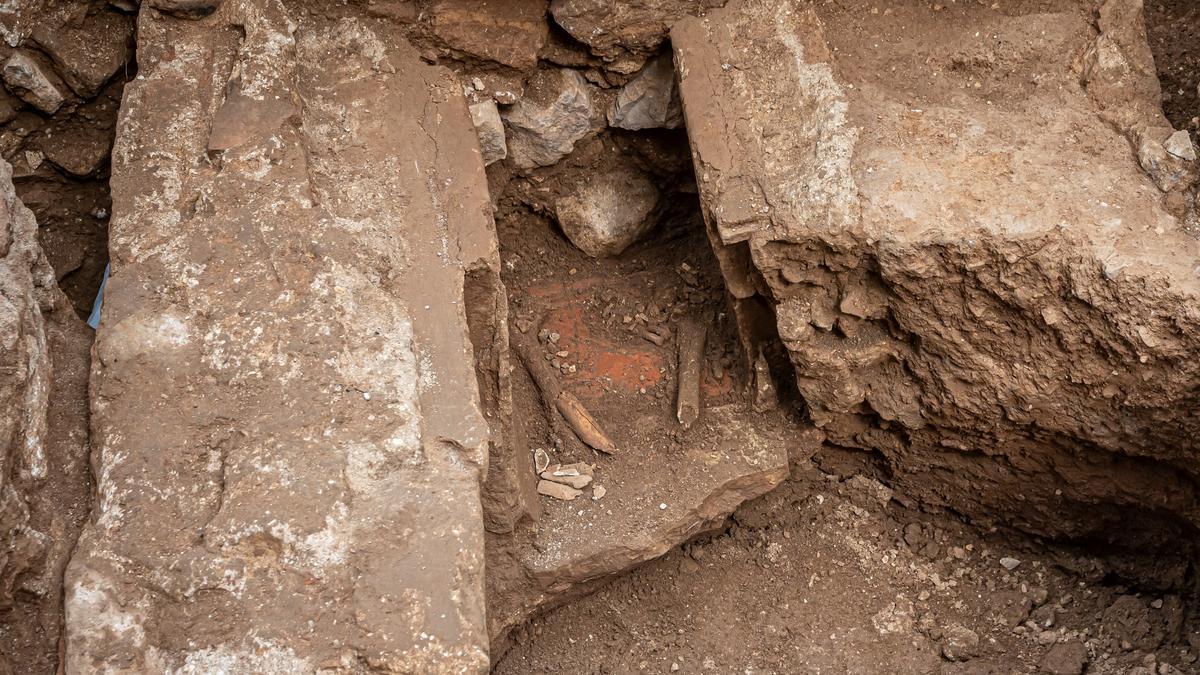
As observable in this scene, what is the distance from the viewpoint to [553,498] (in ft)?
13.3

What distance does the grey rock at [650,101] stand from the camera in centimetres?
416

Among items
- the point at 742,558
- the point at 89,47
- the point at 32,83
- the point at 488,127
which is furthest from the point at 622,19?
the point at 742,558

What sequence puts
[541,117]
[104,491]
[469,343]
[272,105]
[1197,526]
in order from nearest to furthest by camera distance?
[104,491], [469,343], [272,105], [1197,526], [541,117]

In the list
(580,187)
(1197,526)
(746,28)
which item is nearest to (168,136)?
(580,187)

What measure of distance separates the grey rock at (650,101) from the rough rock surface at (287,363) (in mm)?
781

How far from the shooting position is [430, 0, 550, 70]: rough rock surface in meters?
3.87

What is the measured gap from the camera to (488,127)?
4027 millimetres

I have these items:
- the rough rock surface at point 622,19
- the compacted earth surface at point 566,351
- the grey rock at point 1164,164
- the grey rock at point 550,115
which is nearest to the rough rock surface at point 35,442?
the compacted earth surface at point 566,351

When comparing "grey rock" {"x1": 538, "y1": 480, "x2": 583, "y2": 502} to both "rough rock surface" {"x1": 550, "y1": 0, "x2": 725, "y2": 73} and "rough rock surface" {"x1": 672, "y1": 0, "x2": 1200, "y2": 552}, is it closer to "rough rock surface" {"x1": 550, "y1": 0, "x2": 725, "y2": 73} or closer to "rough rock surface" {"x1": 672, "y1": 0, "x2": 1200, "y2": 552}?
"rough rock surface" {"x1": 672, "y1": 0, "x2": 1200, "y2": 552}

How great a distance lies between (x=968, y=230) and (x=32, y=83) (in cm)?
320

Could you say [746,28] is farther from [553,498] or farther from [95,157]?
[95,157]

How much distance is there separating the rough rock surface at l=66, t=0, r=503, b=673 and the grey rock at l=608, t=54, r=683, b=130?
0.78 m

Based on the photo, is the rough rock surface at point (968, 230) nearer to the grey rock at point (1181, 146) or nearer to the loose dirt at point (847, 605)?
the grey rock at point (1181, 146)

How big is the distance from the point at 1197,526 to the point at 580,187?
2682 millimetres
